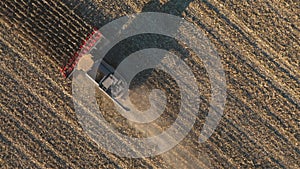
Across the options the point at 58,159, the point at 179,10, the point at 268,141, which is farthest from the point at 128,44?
the point at 268,141

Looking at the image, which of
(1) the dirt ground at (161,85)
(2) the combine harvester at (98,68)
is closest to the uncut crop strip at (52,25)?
(1) the dirt ground at (161,85)

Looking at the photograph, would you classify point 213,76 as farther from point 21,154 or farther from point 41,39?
point 21,154

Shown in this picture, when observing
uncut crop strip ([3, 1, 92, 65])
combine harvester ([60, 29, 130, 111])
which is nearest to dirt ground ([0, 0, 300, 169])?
uncut crop strip ([3, 1, 92, 65])

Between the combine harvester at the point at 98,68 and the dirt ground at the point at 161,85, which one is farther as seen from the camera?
the dirt ground at the point at 161,85

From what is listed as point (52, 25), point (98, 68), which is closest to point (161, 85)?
point (98, 68)

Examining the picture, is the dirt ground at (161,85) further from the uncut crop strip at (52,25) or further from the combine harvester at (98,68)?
the combine harvester at (98,68)

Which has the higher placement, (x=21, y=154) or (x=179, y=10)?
(x=179, y=10)
